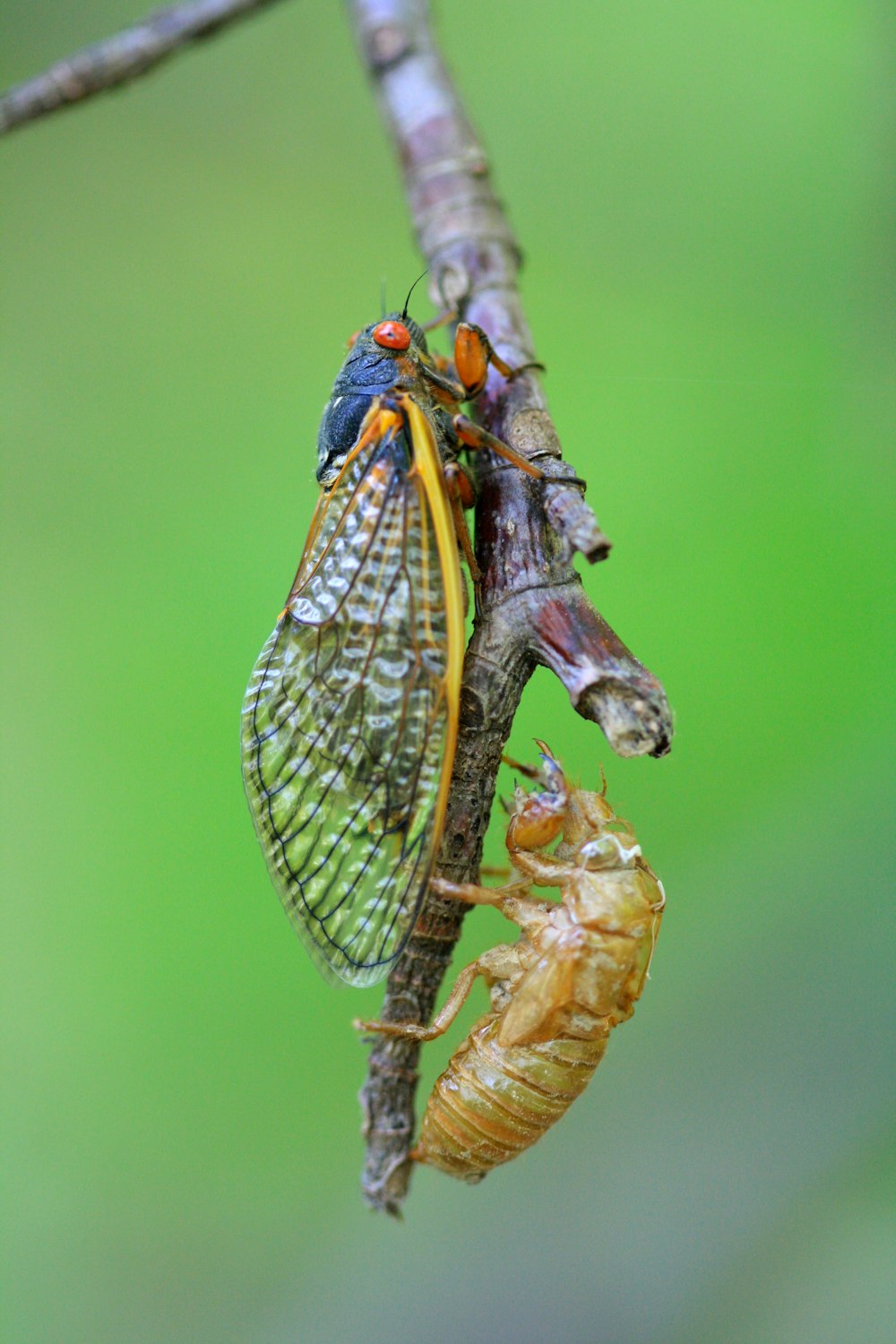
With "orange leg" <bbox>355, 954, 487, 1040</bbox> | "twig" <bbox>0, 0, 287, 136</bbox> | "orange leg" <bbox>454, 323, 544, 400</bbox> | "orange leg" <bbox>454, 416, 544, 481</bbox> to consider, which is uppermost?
"twig" <bbox>0, 0, 287, 136</bbox>

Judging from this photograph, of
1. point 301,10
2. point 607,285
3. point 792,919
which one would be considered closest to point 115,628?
point 607,285

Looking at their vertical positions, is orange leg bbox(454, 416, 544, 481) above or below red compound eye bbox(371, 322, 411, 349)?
below

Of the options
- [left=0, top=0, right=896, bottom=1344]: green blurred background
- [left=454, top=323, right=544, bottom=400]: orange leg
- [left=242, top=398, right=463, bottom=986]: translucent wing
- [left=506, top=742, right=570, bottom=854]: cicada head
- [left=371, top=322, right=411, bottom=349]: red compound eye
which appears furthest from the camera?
[left=0, top=0, right=896, bottom=1344]: green blurred background

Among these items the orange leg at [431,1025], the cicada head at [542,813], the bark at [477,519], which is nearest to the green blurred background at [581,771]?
the bark at [477,519]

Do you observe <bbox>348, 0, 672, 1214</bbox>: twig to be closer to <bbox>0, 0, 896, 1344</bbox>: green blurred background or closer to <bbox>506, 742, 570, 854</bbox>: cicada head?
<bbox>506, 742, 570, 854</bbox>: cicada head

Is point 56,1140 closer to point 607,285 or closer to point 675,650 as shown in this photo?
point 675,650

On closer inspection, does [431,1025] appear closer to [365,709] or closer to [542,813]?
[542,813]

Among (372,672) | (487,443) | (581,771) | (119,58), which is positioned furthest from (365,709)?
(119,58)

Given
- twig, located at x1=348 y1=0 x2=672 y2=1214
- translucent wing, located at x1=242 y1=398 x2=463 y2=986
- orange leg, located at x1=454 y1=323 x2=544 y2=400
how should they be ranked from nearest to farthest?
twig, located at x1=348 y1=0 x2=672 y2=1214 → translucent wing, located at x1=242 y1=398 x2=463 y2=986 → orange leg, located at x1=454 y1=323 x2=544 y2=400

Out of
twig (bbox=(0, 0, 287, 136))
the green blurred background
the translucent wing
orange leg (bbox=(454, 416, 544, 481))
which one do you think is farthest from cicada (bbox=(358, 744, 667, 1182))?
twig (bbox=(0, 0, 287, 136))
